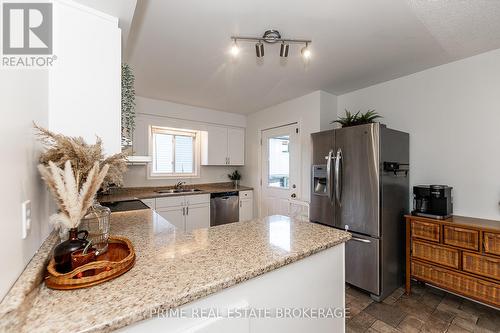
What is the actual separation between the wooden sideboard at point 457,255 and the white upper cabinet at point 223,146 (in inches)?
119

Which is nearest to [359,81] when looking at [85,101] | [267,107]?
[267,107]

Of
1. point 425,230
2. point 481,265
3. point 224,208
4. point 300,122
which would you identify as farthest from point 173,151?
point 481,265

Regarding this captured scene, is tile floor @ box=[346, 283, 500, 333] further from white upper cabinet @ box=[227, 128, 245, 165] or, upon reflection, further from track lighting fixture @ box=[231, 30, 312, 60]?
white upper cabinet @ box=[227, 128, 245, 165]

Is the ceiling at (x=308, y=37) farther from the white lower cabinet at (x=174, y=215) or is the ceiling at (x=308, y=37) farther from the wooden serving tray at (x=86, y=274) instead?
the white lower cabinet at (x=174, y=215)

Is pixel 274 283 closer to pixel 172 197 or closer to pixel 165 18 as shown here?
pixel 165 18

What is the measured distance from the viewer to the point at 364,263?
2.26 m

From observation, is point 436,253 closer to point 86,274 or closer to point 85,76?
point 86,274

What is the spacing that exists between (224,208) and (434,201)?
2914 millimetres

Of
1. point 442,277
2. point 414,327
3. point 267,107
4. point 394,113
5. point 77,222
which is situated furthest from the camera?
point 267,107

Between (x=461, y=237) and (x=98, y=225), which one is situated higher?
(x=98, y=225)

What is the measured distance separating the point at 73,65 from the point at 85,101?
182 mm

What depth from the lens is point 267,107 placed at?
400cm

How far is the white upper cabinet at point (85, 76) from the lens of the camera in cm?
108

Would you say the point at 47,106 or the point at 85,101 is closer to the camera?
the point at 47,106
